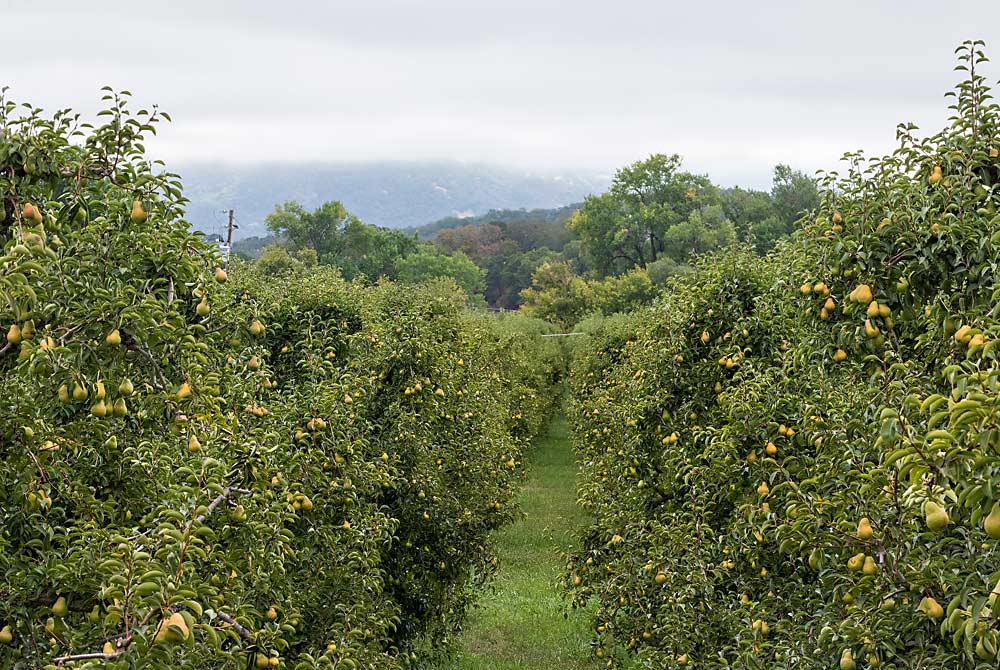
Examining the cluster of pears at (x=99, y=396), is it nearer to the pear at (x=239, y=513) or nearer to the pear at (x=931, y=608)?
the pear at (x=239, y=513)

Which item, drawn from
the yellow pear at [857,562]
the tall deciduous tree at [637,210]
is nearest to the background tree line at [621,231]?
the tall deciduous tree at [637,210]

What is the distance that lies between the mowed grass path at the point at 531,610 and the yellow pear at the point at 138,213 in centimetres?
738

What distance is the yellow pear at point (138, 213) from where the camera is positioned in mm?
3381

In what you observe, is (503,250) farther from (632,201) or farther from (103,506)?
(103,506)

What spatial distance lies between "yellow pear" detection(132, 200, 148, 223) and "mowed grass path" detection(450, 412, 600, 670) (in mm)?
7377

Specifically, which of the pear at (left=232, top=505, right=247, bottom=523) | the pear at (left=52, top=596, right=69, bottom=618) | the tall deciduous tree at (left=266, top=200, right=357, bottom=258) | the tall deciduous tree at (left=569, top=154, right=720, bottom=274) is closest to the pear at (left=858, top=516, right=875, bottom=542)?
the pear at (left=232, top=505, right=247, bottom=523)

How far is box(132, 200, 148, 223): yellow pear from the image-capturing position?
338 centimetres

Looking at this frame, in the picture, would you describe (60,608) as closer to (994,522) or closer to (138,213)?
(138,213)

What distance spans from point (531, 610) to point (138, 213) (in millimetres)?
11963

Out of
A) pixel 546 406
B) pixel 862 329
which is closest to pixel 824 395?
pixel 862 329

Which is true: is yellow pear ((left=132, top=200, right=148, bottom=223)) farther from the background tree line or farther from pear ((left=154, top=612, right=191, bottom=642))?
the background tree line

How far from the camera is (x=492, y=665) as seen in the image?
11773mm

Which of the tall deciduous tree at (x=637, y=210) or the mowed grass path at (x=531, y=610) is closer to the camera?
the mowed grass path at (x=531, y=610)

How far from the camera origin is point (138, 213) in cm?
338
